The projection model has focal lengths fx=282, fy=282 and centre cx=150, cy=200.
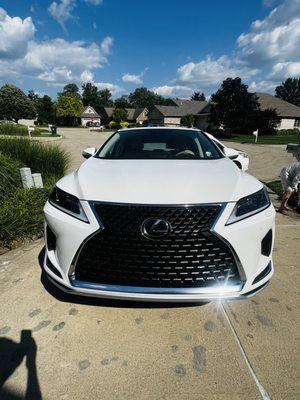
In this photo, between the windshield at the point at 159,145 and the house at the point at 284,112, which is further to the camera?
the house at the point at 284,112

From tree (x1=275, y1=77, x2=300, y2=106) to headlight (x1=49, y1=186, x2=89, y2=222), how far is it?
381ft

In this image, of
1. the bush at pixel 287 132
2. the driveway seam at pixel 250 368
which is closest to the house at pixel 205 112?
the bush at pixel 287 132

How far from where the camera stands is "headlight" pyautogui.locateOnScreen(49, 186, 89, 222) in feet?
6.63

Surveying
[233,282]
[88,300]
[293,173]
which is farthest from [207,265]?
[293,173]

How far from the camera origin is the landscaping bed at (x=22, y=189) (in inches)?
144

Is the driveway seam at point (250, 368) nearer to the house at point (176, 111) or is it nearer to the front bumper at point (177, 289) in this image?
the front bumper at point (177, 289)

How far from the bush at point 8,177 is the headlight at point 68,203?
101 inches

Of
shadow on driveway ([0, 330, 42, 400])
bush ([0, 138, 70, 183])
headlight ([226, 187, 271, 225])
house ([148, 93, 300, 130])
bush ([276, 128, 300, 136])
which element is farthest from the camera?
house ([148, 93, 300, 130])

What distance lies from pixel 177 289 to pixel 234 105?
3173cm

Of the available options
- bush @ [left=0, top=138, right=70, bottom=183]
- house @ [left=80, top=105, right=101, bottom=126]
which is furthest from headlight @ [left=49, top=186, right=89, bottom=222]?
house @ [left=80, top=105, right=101, bottom=126]

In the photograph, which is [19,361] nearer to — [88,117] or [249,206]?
[249,206]

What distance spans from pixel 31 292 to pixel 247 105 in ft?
105

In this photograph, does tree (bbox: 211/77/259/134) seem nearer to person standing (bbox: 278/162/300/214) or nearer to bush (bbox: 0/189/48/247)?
person standing (bbox: 278/162/300/214)

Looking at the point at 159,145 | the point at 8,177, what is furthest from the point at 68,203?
the point at 8,177
